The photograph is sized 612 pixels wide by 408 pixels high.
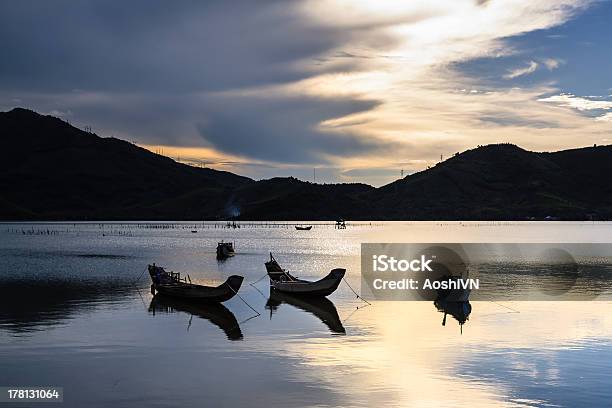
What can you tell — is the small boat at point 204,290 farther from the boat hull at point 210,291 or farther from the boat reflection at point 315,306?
the boat reflection at point 315,306

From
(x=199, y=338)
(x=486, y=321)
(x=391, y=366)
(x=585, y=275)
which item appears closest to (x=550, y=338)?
(x=486, y=321)

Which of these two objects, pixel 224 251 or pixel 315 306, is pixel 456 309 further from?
pixel 224 251

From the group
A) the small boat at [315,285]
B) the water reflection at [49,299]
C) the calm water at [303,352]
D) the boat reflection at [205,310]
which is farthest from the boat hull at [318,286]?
the water reflection at [49,299]

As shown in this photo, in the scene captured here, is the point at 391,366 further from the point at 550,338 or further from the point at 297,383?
the point at 550,338

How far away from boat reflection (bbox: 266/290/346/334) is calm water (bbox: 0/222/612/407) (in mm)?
149

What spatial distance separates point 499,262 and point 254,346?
72171 millimetres

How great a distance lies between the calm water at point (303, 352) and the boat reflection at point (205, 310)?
0.49ft

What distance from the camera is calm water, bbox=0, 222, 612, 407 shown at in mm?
25281

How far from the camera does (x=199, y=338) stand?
1454 inches

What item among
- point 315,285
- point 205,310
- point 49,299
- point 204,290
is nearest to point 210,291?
point 204,290

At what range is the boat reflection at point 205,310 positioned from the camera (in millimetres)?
40031

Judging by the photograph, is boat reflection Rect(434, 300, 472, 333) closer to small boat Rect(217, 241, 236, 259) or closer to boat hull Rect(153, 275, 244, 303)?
boat hull Rect(153, 275, 244, 303)

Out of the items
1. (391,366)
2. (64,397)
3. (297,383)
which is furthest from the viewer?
(391,366)

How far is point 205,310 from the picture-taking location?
47.6 meters
